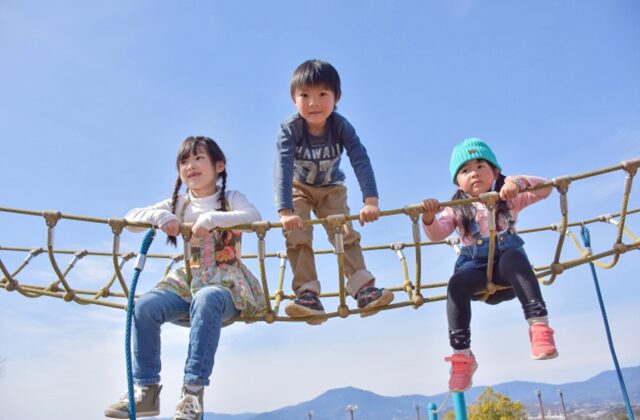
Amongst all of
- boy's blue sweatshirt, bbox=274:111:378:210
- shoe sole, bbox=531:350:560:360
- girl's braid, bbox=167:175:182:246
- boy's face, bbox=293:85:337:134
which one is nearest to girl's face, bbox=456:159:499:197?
boy's blue sweatshirt, bbox=274:111:378:210

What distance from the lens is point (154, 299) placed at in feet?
9.45

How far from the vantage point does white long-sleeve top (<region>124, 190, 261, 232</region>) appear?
298 centimetres

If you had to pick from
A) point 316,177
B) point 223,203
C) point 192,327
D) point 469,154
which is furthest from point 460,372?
point 223,203

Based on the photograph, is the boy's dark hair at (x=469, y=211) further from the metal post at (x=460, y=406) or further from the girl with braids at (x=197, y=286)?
the metal post at (x=460, y=406)

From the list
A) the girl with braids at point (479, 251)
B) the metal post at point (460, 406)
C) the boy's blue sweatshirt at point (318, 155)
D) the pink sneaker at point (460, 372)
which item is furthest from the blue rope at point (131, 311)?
the metal post at point (460, 406)

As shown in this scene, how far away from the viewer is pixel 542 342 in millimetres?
2717

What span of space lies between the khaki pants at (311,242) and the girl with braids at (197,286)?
0.38 metres

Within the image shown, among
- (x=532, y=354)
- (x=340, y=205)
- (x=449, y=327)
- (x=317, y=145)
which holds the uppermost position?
(x=317, y=145)

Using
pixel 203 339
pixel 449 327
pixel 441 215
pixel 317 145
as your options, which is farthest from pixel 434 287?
pixel 203 339

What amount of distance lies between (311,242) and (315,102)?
0.94 metres

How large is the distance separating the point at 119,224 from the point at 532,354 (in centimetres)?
231

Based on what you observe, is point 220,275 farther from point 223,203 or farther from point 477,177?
point 477,177

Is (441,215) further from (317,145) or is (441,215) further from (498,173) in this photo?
(317,145)

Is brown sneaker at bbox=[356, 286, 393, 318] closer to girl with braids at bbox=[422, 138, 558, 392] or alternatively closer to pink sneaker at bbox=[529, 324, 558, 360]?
girl with braids at bbox=[422, 138, 558, 392]
